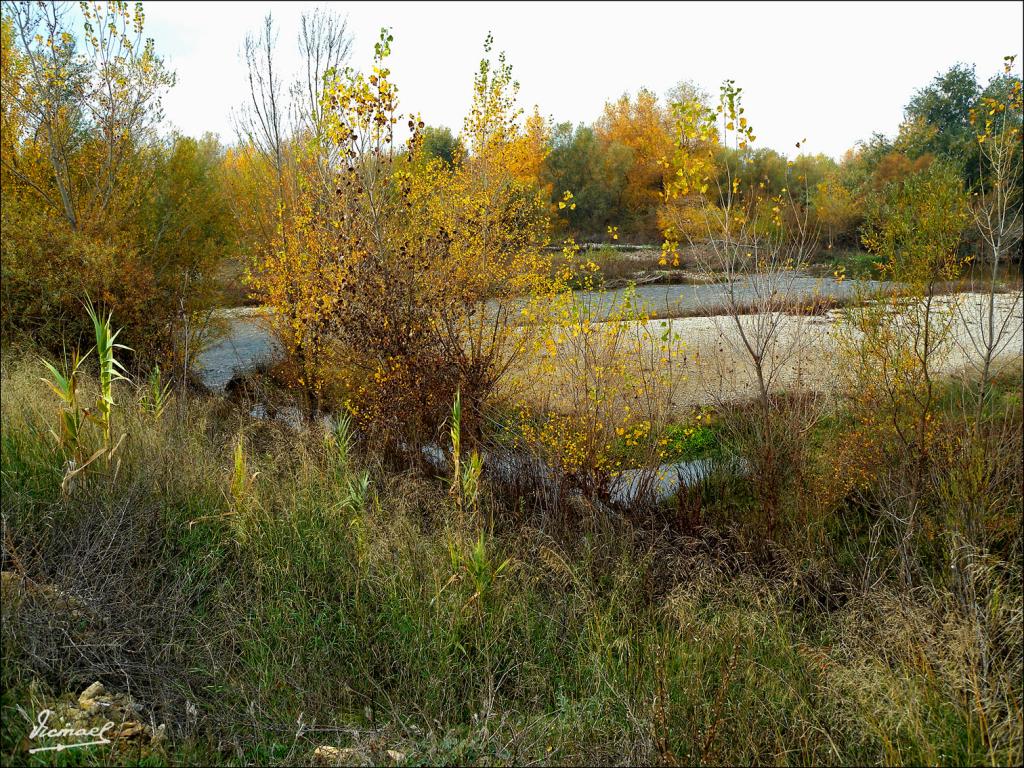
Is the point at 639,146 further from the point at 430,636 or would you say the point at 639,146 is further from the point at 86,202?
the point at 430,636

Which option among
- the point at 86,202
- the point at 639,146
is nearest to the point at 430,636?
the point at 86,202

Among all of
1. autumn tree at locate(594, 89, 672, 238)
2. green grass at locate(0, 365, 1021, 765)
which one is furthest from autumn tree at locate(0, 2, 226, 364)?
autumn tree at locate(594, 89, 672, 238)

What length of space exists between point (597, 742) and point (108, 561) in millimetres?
2522

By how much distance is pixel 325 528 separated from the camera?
4441 millimetres

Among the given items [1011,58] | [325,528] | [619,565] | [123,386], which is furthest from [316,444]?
[1011,58]

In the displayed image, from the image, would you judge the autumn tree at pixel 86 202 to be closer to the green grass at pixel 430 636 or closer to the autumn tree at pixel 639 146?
the green grass at pixel 430 636

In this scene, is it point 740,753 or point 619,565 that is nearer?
point 740,753

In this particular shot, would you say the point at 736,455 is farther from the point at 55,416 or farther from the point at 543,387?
the point at 55,416

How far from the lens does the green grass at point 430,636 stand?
9.12ft

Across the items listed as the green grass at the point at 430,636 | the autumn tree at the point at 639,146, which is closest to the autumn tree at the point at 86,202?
the green grass at the point at 430,636

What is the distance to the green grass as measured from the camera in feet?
9.12

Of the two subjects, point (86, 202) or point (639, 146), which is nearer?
point (86, 202)

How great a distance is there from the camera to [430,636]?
3574mm

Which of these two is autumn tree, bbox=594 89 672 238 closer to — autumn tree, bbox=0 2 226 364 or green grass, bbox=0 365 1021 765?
autumn tree, bbox=0 2 226 364
